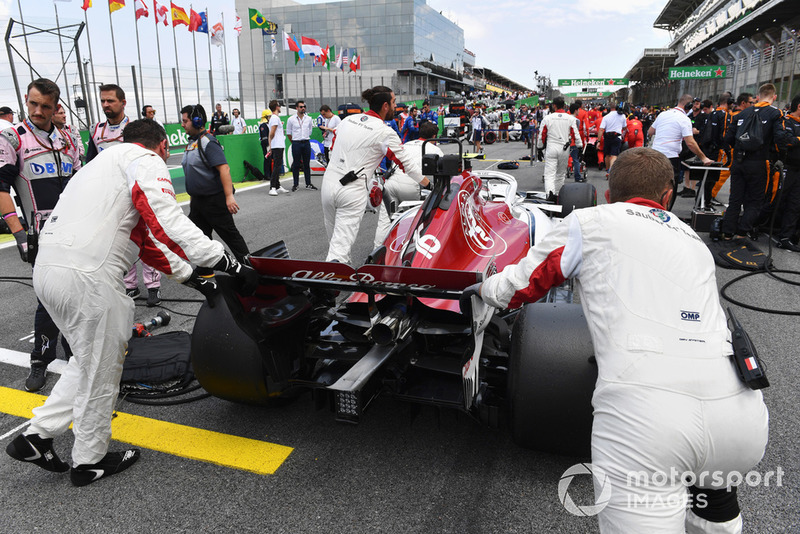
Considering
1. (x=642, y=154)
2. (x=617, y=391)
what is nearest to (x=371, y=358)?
(x=617, y=391)

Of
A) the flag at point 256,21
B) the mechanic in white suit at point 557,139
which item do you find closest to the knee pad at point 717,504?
the mechanic in white suit at point 557,139

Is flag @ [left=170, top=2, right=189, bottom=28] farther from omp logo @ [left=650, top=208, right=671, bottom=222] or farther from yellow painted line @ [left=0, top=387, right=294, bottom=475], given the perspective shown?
omp logo @ [left=650, top=208, right=671, bottom=222]

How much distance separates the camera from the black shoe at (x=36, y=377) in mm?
3559

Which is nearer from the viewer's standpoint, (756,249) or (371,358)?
(371,358)

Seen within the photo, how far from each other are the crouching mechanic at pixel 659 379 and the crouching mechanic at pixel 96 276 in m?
1.70

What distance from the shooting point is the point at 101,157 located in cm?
265

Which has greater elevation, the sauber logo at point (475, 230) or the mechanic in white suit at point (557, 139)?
the mechanic in white suit at point (557, 139)

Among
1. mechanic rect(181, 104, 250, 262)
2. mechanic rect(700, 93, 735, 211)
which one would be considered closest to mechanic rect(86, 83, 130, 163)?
mechanic rect(181, 104, 250, 262)

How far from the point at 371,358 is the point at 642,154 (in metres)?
1.52

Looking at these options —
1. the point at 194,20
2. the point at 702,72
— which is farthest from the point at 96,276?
the point at 702,72

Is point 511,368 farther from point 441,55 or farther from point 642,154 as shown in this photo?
point 441,55

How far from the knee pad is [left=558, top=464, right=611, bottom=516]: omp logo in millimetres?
336

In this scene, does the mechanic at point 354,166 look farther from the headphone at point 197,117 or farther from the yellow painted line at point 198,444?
the yellow painted line at point 198,444

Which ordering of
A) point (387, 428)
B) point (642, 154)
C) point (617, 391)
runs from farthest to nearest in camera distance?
point (387, 428), point (642, 154), point (617, 391)
